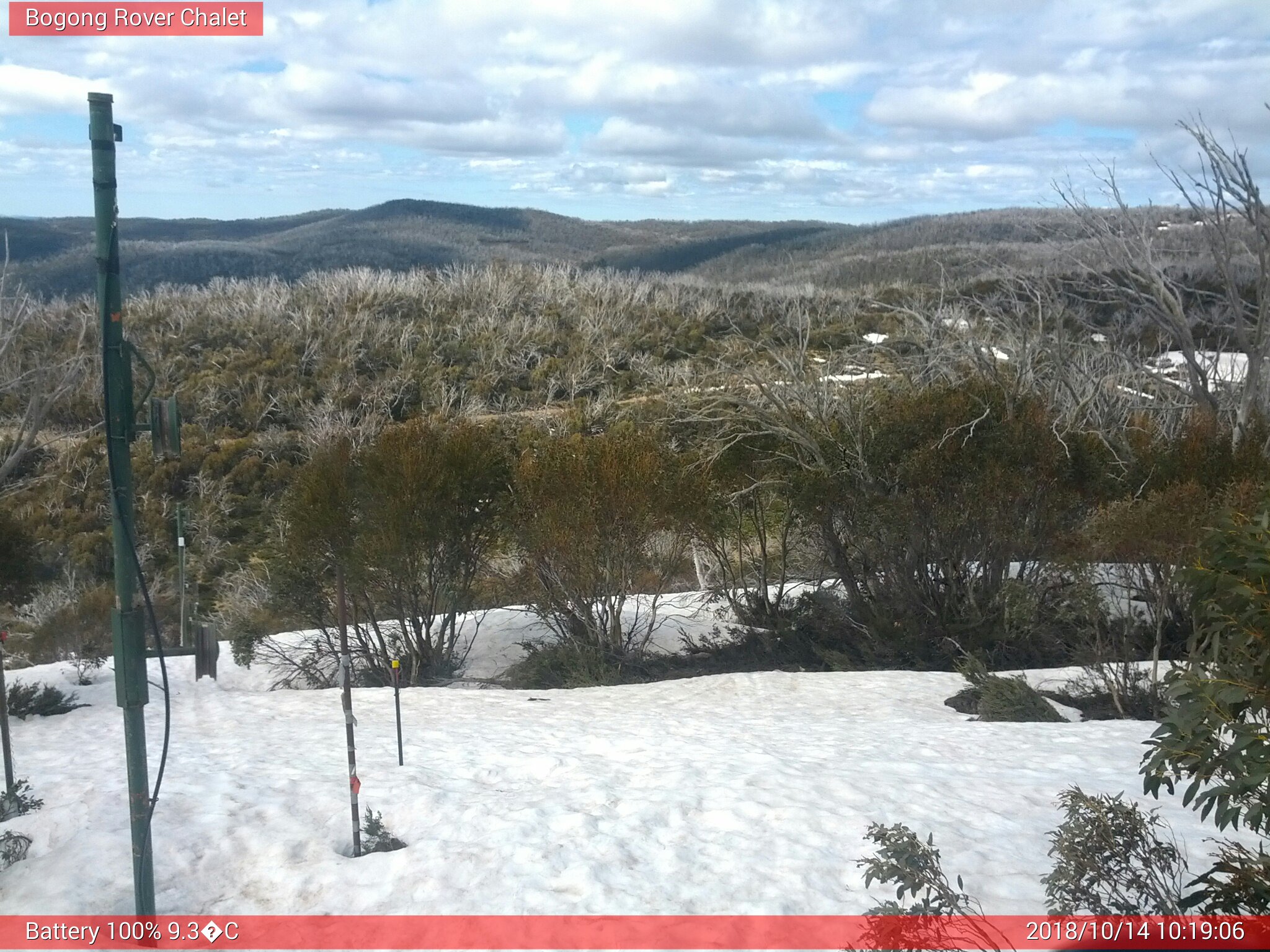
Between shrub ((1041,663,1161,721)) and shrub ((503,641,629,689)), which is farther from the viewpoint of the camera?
shrub ((503,641,629,689))

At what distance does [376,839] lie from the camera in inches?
214

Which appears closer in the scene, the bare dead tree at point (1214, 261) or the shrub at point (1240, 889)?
the shrub at point (1240, 889)

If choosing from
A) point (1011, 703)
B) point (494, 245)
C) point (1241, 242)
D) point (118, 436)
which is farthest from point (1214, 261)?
point (494, 245)

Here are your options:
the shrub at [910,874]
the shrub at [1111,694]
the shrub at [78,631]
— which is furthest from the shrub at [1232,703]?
the shrub at [78,631]

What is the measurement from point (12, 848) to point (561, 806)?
112 inches

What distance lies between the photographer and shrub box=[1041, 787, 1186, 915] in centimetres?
381

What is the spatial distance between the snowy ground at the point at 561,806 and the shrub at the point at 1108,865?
0.73 meters

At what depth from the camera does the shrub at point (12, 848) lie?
195 inches

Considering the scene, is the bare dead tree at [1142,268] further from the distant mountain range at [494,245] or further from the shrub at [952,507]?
the distant mountain range at [494,245]

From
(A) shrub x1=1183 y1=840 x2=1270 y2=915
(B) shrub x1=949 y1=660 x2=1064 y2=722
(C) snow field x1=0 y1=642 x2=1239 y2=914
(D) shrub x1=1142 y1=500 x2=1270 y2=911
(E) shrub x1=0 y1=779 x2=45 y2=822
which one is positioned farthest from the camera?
(B) shrub x1=949 y1=660 x2=1064 y2=722

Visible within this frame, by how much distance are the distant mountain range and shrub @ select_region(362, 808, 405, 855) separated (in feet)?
130

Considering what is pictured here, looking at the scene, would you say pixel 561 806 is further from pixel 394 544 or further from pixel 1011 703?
pixel 394 544

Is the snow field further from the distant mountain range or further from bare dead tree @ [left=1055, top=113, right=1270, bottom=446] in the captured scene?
the distant mountain range

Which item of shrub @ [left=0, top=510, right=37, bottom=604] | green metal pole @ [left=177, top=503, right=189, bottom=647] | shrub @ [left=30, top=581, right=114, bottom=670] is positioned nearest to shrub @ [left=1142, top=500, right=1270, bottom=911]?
green metal pole @ [left=177, top=503, right=189, bottom=647]
